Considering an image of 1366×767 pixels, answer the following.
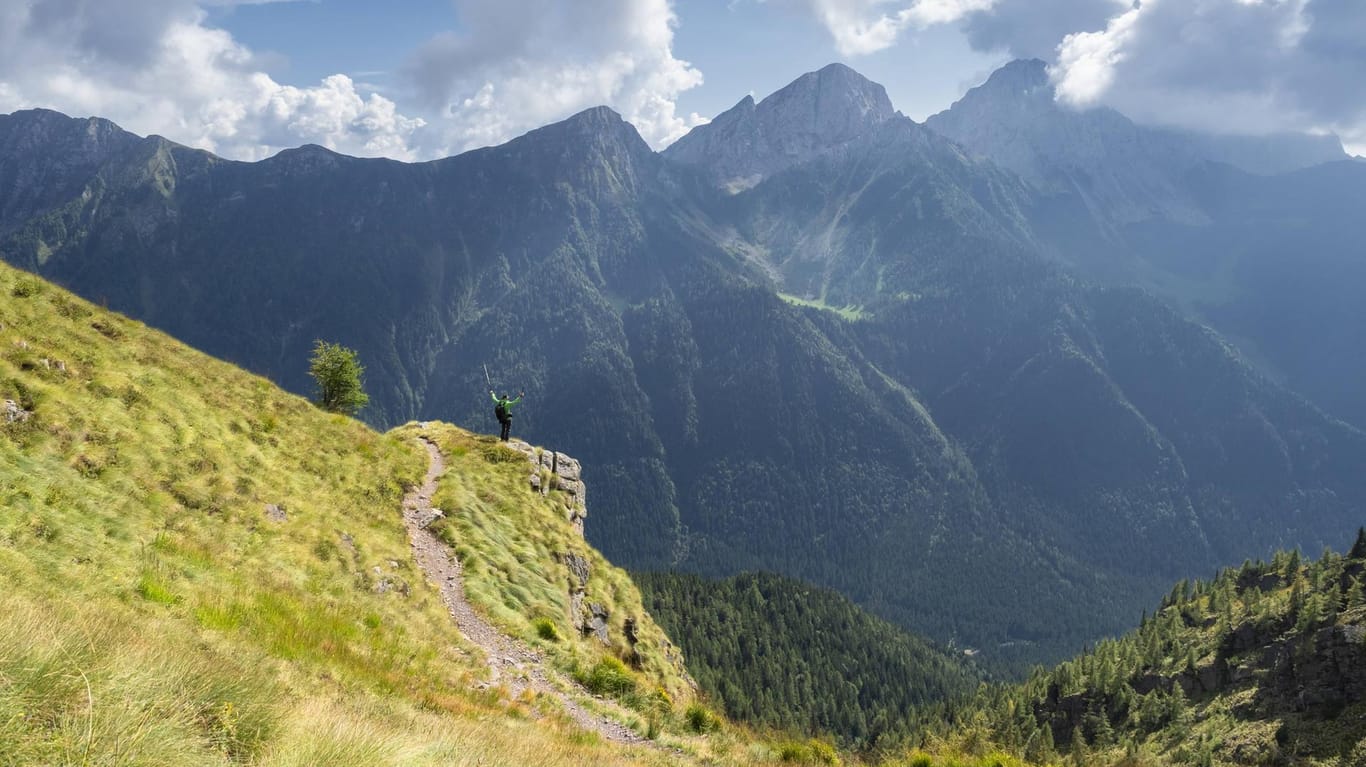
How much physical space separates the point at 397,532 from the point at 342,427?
12499 millimetres

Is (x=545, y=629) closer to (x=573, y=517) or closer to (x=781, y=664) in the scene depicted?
(x=573, y=517)

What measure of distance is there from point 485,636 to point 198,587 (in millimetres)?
12754

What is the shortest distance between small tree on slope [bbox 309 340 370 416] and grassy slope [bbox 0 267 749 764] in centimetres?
2208

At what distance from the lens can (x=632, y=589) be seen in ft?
168

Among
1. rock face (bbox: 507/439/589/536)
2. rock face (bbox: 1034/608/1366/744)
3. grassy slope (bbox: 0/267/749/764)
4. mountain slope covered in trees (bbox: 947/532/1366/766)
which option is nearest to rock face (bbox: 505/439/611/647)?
rock face (bbox: 507/439/589/536)

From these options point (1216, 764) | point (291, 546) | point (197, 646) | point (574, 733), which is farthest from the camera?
point (1216, 764)

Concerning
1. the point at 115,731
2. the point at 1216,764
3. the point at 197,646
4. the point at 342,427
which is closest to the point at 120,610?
the point at 197,646

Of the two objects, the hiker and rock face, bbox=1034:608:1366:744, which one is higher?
the hiker

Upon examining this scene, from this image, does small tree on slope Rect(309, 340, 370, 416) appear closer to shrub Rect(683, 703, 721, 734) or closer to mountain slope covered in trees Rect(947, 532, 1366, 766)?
shrub Rect(683, 703, 721, 734)

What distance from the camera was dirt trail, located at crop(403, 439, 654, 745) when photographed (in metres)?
22.5

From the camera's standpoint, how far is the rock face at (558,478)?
5316 centimetres

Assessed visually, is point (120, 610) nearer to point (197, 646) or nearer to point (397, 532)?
point (197, 646)

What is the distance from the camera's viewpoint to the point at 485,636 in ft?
90.7

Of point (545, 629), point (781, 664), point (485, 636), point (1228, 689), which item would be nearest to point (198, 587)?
point (485, 636)
